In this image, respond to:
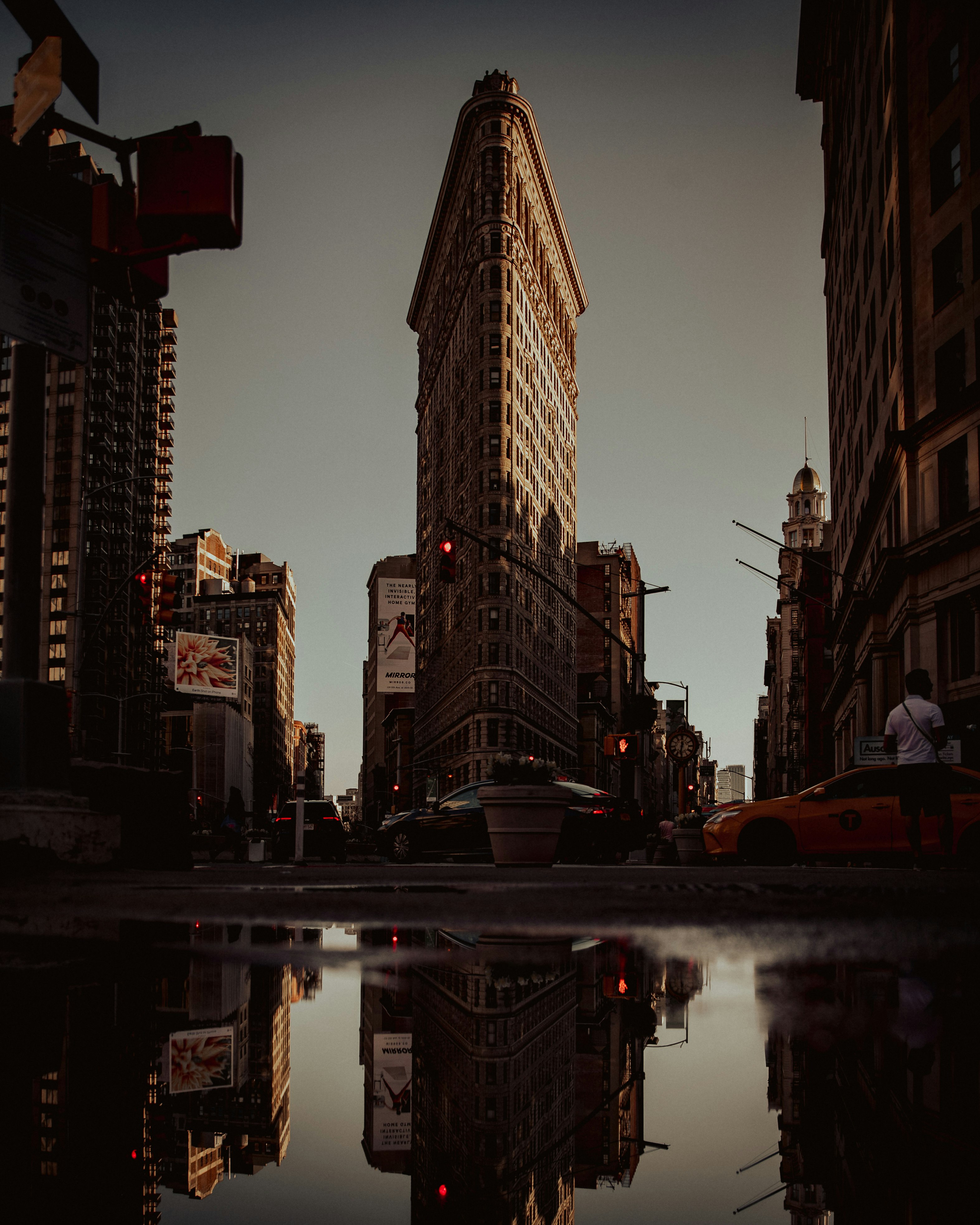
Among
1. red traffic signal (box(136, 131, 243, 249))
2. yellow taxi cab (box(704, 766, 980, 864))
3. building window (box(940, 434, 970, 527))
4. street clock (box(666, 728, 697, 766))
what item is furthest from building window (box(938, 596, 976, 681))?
red traffic signal (box(136, 131, 243, 249))

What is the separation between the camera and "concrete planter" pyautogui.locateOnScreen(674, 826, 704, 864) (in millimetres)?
24031

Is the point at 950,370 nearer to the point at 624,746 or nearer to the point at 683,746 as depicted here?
the point at 683,746

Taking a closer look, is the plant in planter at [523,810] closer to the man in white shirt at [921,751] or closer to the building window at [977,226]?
the man in white shirt at [921,751]

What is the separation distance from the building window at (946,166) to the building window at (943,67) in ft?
4.55

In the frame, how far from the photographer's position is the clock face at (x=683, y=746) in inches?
1176

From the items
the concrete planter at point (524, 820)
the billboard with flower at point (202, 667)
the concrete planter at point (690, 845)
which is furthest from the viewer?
the billboard with flower at point (202, 667)

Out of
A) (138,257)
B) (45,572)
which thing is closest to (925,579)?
(138,257)

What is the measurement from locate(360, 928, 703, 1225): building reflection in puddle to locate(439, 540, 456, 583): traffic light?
53.9 feet

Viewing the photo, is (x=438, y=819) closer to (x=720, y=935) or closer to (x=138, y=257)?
(x=138, y=257)

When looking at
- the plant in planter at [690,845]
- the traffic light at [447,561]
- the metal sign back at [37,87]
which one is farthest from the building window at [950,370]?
the metal sign back at [37,87]

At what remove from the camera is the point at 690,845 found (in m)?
24.0

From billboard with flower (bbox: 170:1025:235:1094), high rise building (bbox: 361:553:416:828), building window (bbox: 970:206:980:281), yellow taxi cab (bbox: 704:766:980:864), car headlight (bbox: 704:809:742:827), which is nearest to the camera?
billboard with flower (bbox: 170:1025:235:1094)

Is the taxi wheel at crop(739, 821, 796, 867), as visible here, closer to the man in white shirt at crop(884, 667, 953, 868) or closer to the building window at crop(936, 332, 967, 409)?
the man in white shirt at crop(884, 667, 953, 868)

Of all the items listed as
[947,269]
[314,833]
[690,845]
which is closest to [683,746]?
[690,845]
